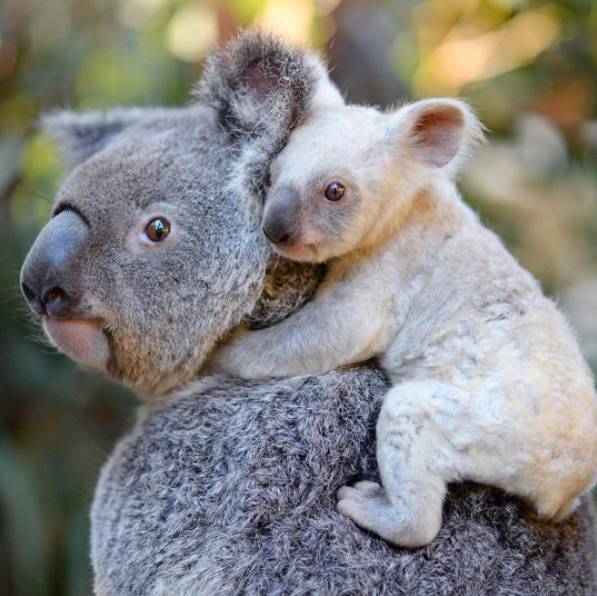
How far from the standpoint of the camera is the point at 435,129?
6.05ft

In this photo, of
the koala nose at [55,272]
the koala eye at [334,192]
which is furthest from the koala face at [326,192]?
the koala nose at [55,272]

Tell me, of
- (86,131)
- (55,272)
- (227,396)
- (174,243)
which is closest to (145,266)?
(174,243)

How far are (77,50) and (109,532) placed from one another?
327 cm

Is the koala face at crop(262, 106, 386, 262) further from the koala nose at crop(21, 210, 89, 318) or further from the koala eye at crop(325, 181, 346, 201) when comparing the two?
the koala nose at crop(21, 210, 89, 318)

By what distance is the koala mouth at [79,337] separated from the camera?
190 centimetres

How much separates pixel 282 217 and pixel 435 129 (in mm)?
424

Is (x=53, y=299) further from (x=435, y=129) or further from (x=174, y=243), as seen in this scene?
(x=435, y=129)

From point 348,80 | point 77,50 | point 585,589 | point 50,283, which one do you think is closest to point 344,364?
point 50,283

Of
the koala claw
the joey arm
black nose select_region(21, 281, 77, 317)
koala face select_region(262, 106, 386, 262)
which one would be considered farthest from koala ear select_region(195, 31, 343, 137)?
the koala claw

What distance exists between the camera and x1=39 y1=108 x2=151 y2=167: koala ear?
2463 mm

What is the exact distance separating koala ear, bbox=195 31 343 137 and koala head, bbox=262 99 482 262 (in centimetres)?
7

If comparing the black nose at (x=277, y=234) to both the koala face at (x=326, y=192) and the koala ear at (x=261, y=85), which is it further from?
the koala ear at (x=261, y=85)

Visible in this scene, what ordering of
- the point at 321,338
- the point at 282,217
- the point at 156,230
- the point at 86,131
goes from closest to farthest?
the point at 282,217, the point at 321,338, the point at 156,230, the point at 86,131

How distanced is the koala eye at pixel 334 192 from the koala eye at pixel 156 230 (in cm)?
41
